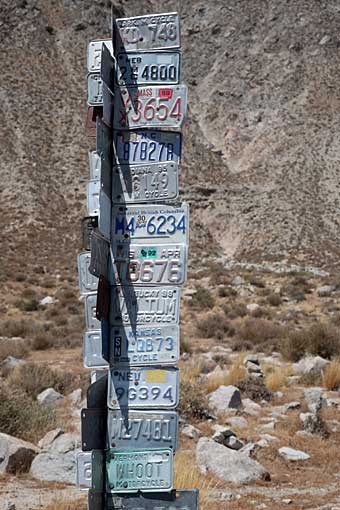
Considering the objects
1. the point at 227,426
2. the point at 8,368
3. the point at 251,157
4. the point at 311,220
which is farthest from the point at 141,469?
the point at 251,157

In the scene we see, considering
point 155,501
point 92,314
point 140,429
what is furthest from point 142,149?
point 155,501

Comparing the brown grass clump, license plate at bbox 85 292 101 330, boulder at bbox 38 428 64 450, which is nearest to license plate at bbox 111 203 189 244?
license plate at bbox 85 292 101 330

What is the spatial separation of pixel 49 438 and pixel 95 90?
4460mm

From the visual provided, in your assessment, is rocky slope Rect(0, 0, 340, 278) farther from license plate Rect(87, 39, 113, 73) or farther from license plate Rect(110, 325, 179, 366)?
license plate Rect(110, 325, 179, 366)

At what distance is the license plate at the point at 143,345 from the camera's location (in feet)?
12.7

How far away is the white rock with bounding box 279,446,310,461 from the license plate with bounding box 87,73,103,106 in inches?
197

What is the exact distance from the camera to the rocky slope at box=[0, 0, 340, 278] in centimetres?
4072

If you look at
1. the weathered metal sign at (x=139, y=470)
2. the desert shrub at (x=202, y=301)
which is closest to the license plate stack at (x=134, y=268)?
the weathered metal sign at (x=139, y=470)

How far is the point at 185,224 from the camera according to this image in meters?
3.98

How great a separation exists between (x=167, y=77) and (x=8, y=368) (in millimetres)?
9112

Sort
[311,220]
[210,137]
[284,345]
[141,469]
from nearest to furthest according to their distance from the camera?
[141,469] < [284,345] < [311,220] < [210,137]

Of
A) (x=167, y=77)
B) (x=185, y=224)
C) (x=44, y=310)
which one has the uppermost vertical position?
(x=167, y=77)

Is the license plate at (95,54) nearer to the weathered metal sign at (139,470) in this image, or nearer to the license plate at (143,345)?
the license plate at (143,345)

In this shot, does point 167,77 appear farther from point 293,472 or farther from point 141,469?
point 293,472
